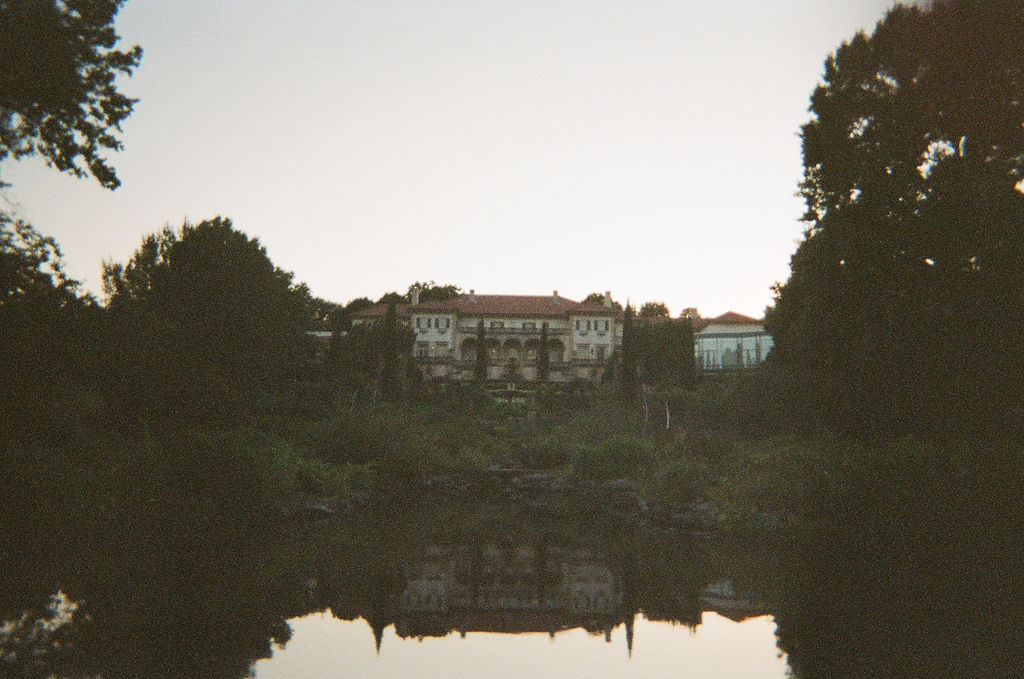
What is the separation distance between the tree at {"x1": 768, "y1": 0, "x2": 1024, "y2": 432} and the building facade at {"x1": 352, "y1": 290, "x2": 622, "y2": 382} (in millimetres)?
53360

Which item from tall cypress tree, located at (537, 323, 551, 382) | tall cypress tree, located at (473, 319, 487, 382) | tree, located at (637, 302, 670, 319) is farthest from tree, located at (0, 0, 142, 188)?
tree, located at (637, 302, 670, 319)

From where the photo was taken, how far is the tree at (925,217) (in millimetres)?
17544

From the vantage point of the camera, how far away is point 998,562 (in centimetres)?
1239

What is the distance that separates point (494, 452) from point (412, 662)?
27959 millimetres

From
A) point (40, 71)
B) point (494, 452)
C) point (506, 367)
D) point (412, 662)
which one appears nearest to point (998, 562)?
point (412, 662)

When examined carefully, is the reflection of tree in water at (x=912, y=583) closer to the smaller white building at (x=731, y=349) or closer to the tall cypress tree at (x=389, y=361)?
the smaller white building at (x=731, y=349)

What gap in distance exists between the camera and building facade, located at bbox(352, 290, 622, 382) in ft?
246

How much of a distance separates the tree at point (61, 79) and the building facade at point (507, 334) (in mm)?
59052

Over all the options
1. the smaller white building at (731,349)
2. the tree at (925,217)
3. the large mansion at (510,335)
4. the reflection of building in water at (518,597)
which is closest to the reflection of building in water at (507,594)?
the reflection of building in water at (518,597)

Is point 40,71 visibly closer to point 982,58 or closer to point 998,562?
point 998,562

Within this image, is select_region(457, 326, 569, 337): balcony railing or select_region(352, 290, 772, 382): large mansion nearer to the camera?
select_region(352, 290, 772, 382): large mansion

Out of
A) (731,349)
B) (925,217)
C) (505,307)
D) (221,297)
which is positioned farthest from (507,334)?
(925,217)

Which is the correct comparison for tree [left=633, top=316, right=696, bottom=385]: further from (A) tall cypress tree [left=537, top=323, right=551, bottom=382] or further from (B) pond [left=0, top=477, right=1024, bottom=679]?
(B) pond [left=0, top=477, right=1024, bottom=679]

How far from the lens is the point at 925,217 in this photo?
730 inches
